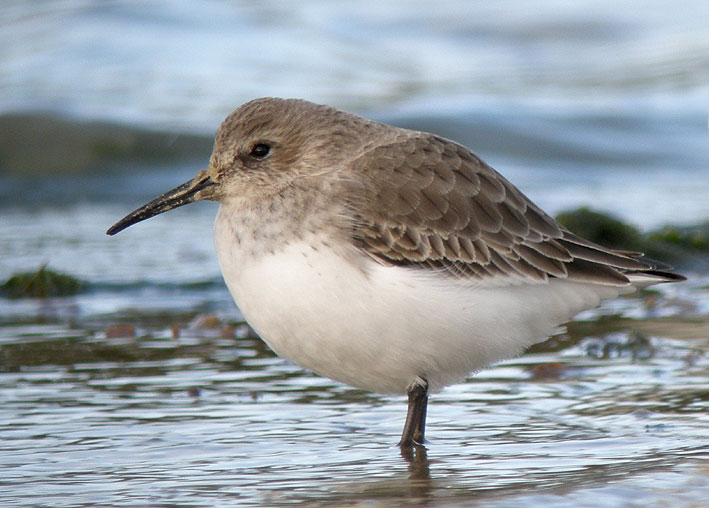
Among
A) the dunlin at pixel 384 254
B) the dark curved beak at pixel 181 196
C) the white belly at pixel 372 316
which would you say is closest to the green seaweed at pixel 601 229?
the dunlin at pixel 384 254

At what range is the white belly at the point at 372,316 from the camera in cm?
464

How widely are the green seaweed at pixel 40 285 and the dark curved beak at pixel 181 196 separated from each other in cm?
268

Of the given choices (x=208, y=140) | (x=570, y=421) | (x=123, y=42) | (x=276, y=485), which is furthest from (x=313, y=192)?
(x=123, y=42)

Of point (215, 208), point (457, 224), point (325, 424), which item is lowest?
point (325, 424)

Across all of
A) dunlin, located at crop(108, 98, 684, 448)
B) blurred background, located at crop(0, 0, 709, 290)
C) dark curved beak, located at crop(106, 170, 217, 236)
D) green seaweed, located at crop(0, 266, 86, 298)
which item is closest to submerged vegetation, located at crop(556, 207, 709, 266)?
blurred background, located at crop(0, 0, 709, 290)

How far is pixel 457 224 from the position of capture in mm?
5184

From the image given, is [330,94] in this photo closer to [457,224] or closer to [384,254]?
[457,224]

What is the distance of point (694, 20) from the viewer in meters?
19.9

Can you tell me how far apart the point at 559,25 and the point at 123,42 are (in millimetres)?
7894

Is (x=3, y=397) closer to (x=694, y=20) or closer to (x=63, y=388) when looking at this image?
(x=63, y=388)

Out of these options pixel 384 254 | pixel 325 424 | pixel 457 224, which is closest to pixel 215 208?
pixel 325 424

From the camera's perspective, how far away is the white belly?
4637mm

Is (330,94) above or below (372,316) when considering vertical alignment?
above

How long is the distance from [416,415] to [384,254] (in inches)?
31.8
